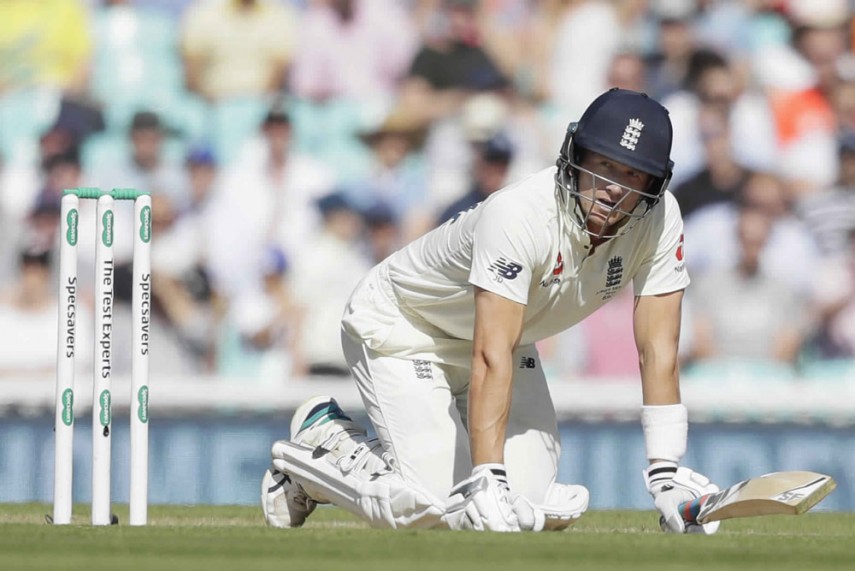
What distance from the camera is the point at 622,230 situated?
4578 mm

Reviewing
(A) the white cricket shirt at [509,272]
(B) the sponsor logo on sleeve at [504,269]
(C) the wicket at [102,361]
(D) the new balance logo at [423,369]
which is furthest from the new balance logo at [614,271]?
(C) the wicket at [102,361]

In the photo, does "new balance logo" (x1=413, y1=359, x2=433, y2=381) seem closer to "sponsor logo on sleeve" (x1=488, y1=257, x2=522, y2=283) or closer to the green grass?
"sponsor logo on sleeve" (x1=488, y1=257, x2=522, y2=283)

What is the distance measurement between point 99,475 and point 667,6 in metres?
6.06

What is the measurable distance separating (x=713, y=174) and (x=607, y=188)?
4.86 metres

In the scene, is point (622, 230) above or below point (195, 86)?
below

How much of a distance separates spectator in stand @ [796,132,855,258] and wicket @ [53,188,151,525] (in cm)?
533

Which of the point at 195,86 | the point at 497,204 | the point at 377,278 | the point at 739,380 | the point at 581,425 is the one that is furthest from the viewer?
the point at 195,86

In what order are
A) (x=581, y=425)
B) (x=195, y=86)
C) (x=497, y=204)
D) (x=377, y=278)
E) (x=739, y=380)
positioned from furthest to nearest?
1. (x=195, y=86)
2. (x=739, y=380)
3. (x=581, y=425)
4. (x=377, y=278)
5. (x=497, y=204)

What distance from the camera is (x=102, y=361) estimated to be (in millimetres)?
4777

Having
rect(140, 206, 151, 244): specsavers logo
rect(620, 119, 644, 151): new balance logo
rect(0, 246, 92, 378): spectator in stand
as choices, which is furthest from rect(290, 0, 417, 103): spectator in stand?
rect(620, 119, 644, 151): new balance logo

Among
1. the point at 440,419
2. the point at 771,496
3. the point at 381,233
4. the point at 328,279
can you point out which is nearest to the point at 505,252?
the point at 440,419

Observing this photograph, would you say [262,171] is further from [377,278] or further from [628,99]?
[628,99]

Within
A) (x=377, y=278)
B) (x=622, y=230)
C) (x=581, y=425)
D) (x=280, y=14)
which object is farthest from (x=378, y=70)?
(x=622, y=230)

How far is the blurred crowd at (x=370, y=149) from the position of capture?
344 inches
